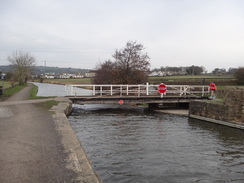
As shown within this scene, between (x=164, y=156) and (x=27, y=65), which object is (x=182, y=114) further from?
(x=27, y=65)

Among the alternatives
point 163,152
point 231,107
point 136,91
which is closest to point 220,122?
point 231,107

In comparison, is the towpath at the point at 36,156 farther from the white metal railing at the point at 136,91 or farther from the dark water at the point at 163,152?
the white metal railing at the point at 136,91

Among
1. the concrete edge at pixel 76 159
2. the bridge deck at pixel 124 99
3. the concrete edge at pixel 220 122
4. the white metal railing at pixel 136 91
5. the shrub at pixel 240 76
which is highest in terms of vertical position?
the shrub at pixel 240 76

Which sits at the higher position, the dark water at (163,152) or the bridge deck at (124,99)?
the bridge deck at (124,99)

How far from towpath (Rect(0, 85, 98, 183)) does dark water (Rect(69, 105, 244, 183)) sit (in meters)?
1.21

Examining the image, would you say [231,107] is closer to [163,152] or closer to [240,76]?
[163,152]

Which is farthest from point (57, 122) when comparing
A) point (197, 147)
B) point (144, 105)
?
point (144, 105)

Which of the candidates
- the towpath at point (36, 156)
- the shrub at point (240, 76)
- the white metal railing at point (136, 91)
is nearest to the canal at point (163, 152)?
the towpath at point (36, 156)

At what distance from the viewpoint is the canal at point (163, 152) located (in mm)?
6930

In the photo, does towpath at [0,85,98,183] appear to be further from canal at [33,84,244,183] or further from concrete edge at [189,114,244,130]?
concrete edge at [189,114,244,130]

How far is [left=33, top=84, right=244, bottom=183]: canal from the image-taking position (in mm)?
6930

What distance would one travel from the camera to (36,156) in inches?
254

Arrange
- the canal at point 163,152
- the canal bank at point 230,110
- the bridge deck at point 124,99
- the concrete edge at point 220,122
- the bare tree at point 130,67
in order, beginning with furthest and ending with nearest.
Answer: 1. the bare tree at point 130,67
2. the bridge deck at point 124,99
3. the canal bank at point 230,110
4. the concrete edge at point 220,122
5. the canal at point 163,152

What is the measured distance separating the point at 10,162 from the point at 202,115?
14.2 meters
